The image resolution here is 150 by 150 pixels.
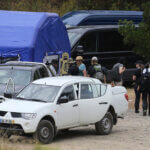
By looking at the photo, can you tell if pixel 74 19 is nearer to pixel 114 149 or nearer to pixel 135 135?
pixel 135 135

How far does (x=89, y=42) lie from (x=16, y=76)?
894cm

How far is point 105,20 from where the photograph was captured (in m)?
29.1

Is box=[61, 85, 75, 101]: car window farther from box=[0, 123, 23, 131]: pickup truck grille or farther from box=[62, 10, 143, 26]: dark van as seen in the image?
box=[62, 10, 143, 26]: dark van

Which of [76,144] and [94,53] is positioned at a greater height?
[94,53]

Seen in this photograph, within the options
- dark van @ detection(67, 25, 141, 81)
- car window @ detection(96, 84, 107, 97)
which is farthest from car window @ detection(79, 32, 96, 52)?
car window @ detection(96, 84, 107, 97)

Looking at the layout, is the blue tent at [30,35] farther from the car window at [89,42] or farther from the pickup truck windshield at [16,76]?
the pickup truck windshield at [16,76]

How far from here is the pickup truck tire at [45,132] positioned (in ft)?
45.0

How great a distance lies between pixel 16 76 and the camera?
57.4ft

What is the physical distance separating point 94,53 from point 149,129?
9096 mm

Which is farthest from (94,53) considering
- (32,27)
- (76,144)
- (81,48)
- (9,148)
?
(9,148)

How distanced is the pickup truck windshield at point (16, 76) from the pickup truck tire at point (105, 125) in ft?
8.55

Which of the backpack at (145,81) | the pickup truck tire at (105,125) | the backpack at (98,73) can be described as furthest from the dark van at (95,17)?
the pickup truck tire at (105,125)

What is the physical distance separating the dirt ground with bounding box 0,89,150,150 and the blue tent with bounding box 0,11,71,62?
422cm

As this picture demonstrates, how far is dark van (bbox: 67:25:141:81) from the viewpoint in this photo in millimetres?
25547
